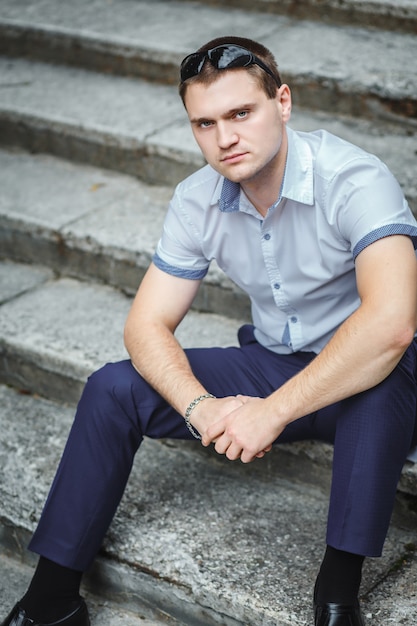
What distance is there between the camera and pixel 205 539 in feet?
8.86

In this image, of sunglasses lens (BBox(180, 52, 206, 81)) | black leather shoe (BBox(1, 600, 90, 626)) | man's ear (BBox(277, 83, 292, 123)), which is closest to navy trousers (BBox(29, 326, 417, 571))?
black leather shoe (BBox(1, 600, 90, 626))

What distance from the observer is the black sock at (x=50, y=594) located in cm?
252

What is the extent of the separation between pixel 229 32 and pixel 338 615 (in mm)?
3369

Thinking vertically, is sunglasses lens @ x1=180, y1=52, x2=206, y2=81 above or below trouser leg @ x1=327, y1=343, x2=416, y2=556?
above

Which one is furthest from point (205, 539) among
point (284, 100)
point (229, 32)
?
point (229, 32)

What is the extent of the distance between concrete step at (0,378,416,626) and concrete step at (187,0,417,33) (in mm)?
2650

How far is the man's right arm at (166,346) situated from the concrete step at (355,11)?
8.18 feet

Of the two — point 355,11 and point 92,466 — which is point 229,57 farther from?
point 355,11

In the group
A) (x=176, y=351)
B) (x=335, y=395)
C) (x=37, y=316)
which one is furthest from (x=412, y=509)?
(x=37, y=316)

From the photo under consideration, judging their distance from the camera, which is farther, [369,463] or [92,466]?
[92,466]

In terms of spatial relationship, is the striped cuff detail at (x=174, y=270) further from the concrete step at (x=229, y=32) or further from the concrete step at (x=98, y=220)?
the concrete step at (x=229, y=32)

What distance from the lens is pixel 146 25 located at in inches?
196

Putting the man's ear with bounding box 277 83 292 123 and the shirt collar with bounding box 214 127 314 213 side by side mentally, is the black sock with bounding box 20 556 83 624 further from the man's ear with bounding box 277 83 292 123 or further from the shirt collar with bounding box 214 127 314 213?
the man's ear with bounding box 277 83 292 123

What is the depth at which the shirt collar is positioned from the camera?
2484 millimetres
